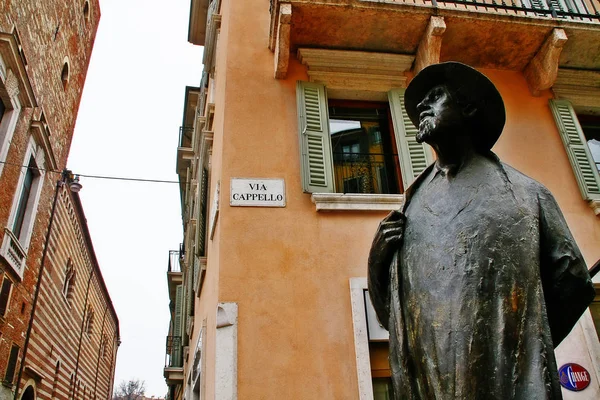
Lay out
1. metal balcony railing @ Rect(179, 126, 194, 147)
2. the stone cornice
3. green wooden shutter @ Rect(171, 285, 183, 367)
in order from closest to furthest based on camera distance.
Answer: the stone cornice < green wooden shutter @ Rect(171, 285, 183, 367) < metal balcony railing @ Rect(179, 126, 194, 147)

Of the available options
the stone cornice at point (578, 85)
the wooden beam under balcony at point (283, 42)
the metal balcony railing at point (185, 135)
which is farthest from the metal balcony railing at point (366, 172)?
the metal balcony railing at point (185, 135)

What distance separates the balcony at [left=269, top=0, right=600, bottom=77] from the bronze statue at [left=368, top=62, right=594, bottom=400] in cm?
551

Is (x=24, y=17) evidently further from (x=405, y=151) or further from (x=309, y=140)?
(x=405, y=151)

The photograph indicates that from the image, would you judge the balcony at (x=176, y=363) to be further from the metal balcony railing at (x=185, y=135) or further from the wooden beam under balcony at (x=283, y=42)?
the wooden beam under balcony at (x=283, y=42)

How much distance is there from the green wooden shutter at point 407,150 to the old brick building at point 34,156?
8887 mm

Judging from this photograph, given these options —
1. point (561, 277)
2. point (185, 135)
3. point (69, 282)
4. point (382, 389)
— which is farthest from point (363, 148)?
point (69, 282)

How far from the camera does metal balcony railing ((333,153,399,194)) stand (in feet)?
23.3

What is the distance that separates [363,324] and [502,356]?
175 inches

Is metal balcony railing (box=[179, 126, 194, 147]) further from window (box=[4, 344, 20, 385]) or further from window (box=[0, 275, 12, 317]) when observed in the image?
window (box=[4, 344, 20, 385])

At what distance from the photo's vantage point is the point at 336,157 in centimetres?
729

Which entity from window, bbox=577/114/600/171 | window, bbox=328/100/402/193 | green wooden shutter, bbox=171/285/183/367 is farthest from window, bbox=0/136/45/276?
window, bbox=577/114/600/171

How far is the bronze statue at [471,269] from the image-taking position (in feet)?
4.91

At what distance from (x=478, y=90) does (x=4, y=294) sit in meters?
12.9

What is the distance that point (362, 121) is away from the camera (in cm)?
779
